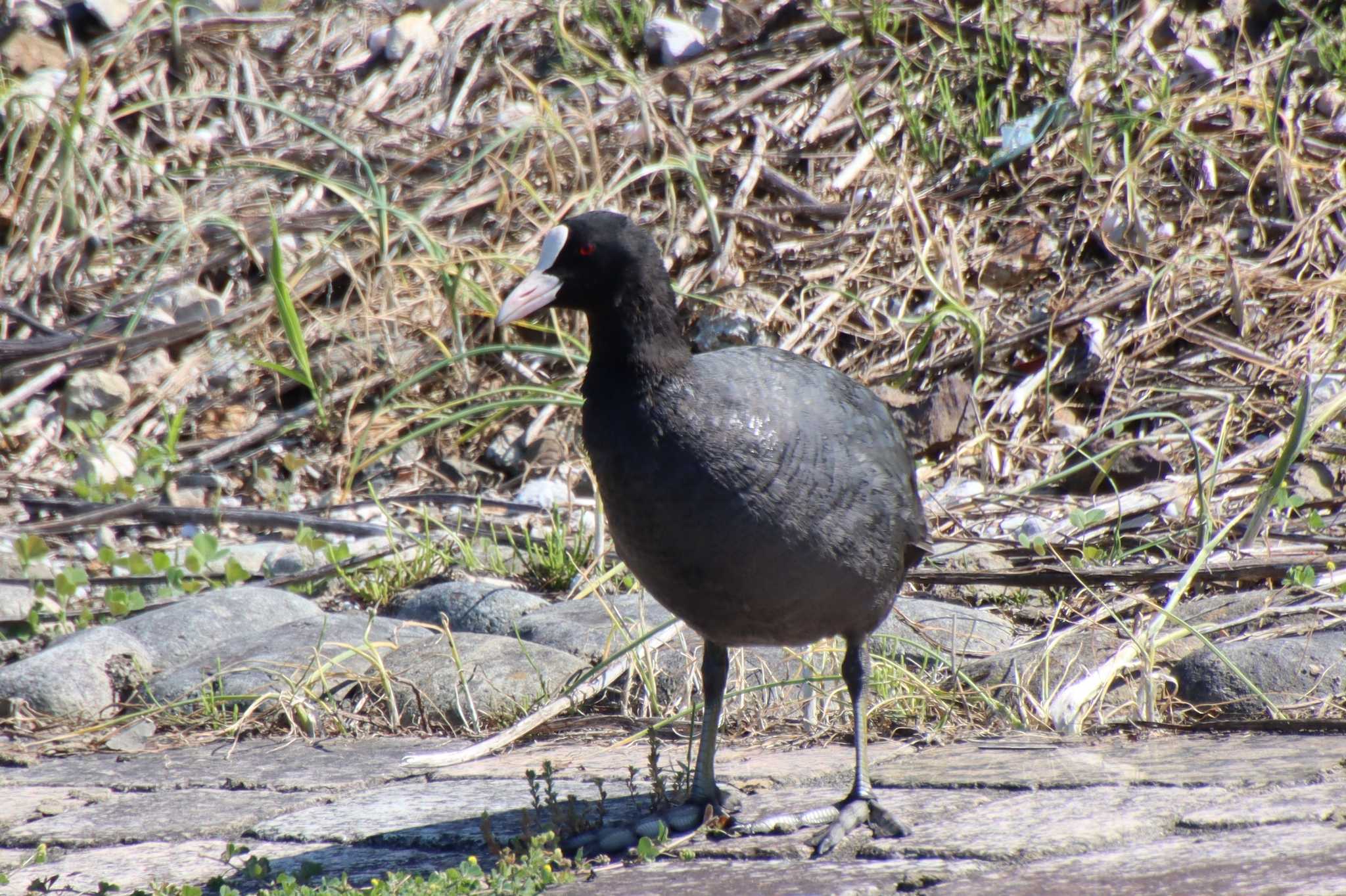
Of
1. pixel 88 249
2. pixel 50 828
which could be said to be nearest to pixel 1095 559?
pixel 50 828

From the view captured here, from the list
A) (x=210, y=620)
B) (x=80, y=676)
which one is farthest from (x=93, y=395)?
(x=80, y=676)

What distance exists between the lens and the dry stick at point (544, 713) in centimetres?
358

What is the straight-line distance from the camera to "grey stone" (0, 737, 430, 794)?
3533 mm

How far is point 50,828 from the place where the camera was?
3.20 meters

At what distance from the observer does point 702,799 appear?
9.99 feet

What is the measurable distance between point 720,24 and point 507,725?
16.4 ft

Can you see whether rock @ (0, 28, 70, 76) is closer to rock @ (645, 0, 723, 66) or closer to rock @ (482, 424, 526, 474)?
rock @ (645, 0, 723, 66)

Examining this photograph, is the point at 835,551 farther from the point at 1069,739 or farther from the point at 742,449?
the point at 1069,739

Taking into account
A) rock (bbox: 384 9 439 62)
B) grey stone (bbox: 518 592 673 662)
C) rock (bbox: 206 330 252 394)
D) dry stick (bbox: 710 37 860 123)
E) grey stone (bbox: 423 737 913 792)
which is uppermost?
rock (bbox: 384 9 439 62)

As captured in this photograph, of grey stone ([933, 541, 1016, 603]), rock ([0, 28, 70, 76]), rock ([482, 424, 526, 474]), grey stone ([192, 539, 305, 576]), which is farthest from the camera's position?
rock ([0, 28, 70, 76])

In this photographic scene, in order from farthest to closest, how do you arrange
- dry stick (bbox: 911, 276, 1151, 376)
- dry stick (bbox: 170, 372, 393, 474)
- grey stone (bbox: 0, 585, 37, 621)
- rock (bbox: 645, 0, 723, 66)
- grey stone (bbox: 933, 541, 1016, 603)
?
rock (bbox: 645, 0, 723, 66), dry stick (bbox: 170, 372, 393, 474), dry stick (bbox: 911, 276, 1151, 376), grey stone (bbox: 0, 585, 37, 621), grey stone (bbox: 933, 541, 1016, 603)

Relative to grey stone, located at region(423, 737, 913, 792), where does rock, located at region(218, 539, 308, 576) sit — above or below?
above

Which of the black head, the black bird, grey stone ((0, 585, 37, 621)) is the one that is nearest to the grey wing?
the black bird

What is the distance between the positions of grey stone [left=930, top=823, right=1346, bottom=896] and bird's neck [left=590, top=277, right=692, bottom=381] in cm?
125
